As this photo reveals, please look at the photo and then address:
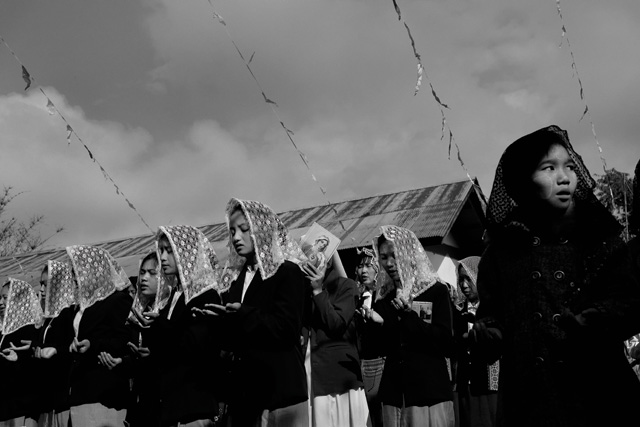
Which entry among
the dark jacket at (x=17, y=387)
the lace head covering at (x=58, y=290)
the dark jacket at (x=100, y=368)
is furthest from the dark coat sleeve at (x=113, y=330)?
the dark jacket at (x=17, y=387)

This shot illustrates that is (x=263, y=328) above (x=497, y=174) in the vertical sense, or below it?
below

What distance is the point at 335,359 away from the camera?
5.70 meters

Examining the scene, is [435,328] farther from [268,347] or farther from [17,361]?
[17,361]

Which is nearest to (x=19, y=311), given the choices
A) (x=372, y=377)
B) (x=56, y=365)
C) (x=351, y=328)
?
(x=56, y=365)

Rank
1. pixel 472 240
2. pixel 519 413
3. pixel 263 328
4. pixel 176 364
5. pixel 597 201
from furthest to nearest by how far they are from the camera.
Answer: pixel 472 240, pixel 176 364, pixel 263 328, pixel 597 201, pixel 519 413

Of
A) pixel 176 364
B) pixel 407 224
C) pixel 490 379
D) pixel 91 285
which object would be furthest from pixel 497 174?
pixel 407 224

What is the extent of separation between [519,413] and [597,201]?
36.6 inches

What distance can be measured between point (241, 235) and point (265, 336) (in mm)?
828

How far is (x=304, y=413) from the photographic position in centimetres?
375

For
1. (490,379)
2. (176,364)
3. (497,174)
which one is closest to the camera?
(497,174)

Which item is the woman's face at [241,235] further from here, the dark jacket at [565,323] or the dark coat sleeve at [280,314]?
the dark jacket at [565,323]

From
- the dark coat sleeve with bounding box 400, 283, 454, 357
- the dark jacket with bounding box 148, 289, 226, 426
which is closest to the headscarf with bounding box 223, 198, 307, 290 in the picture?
the dark jacket with bounding box 148, 289, 226, 426

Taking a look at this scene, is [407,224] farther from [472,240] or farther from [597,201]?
[597,201]

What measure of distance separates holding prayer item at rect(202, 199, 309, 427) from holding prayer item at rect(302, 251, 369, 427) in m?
1.29
